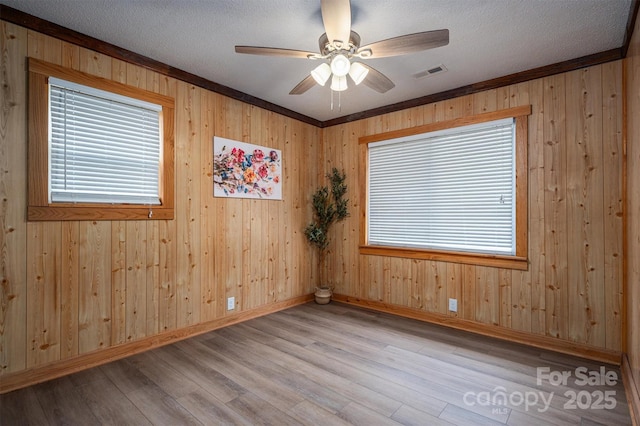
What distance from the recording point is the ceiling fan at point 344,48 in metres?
1.77

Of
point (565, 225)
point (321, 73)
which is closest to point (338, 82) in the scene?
point (321, 73)

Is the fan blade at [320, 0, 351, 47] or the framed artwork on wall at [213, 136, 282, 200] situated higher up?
the fan blade at [320, 0, 351, 47]

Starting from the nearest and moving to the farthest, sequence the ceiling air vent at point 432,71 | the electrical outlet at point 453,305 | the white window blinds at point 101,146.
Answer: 1. the white window blinds at point 101,146
2. the ceiling air vent at point 432,71
3. the electrical outlet at point 453,305

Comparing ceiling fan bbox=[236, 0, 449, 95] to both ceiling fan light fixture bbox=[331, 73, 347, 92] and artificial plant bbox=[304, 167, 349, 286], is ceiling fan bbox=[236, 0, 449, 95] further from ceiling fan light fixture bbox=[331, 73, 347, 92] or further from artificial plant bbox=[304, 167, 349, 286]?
artificial plant bbox=[304, 167, 349, 286]

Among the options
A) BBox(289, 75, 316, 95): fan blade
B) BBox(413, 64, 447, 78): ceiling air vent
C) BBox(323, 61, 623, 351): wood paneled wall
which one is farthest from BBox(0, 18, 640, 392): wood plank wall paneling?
BBox(289, 75, 316, 95): fan blade

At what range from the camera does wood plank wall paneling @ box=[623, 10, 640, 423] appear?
6.21 ft

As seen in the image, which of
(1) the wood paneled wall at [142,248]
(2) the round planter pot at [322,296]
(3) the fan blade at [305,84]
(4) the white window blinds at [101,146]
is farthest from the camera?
(2) the round planter pot at [322,296]

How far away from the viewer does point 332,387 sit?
2.18 metres

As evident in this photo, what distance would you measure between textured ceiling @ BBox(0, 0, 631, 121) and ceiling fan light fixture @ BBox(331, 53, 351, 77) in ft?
1.12

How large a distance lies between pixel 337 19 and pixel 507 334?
3.21m

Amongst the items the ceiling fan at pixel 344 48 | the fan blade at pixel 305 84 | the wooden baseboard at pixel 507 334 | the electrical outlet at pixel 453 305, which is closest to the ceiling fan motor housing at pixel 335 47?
the ceiling fan at pixel 344 48

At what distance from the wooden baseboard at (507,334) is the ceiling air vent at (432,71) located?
2.62 m

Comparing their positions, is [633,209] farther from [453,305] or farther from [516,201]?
[453,305]

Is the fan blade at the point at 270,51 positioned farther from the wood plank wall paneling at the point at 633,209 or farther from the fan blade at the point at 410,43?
the wood plank wall paneling at the point at 633,209
